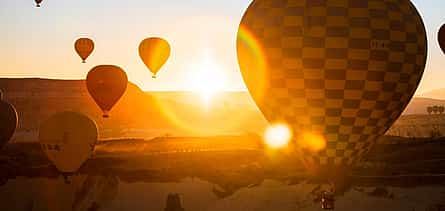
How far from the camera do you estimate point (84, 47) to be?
5738 centimetres

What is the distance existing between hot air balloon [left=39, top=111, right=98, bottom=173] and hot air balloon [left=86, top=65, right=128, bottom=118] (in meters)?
6.19

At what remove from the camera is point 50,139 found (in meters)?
35.9

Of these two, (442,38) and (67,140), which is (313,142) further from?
(442,38)

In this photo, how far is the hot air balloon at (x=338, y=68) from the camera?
65.6 ft

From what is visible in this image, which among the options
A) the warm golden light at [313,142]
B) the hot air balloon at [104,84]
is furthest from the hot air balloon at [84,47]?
the warm golden light at [313,142]

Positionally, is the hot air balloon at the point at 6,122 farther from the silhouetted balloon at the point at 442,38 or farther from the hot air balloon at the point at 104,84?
the silhouetted balloon at the point at 442,38

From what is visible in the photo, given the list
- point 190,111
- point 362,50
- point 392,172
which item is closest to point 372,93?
point 362,50

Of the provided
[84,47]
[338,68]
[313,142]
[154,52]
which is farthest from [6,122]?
[338,68]

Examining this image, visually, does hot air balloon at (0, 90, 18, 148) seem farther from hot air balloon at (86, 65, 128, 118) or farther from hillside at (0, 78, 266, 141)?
hillside at (0, 78, 266, 141)

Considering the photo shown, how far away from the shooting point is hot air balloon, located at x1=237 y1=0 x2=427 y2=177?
1998 centimetres

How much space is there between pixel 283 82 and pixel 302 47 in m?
1.48

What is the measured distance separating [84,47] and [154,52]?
13.1 metres

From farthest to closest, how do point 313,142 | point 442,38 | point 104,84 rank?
1. point 104,84
2. point 442,38
3. point 313,142

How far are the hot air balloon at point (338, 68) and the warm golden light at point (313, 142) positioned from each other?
0.11 ft
